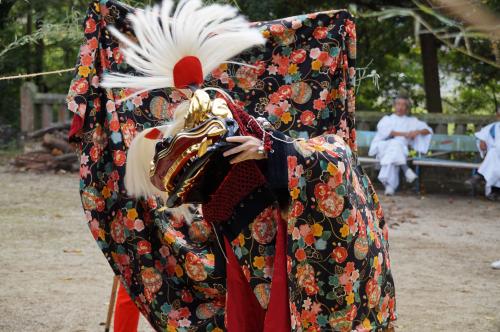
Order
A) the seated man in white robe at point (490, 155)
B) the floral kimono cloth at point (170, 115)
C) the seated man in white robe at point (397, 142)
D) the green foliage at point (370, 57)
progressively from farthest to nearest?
the green foliage at point (370, 57)
the seated man in white robe at point (397, 142)
the seated man in white robe at point (490, 155)
the floral kimono cloth at point (170, 115)

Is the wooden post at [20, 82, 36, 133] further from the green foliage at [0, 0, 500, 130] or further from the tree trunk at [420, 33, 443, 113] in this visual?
the tree trunk at [420, 33, 443, 113]

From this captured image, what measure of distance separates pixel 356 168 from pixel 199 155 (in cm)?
82

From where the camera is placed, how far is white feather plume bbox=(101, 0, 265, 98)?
3.43 m

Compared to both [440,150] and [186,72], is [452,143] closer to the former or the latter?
[440,150]

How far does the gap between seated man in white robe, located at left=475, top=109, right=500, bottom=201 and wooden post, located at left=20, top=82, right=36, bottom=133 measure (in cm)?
A: 752

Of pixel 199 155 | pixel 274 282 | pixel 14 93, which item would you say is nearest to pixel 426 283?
pixel 274 282

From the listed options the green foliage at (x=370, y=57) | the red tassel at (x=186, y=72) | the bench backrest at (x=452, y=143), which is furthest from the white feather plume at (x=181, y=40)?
the bench backrest at (x=452, y=143)

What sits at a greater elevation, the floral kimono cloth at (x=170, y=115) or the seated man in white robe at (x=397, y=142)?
the floral kimono cloth at (x=170, y=115)

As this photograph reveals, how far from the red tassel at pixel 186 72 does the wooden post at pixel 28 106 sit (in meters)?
11.2

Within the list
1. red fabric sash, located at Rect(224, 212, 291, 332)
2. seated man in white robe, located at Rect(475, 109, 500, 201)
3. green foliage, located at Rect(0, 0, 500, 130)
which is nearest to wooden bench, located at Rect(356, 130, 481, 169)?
seated man in white robe, located at Rect(475, 109, 500, 201)

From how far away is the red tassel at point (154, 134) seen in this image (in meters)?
3.60

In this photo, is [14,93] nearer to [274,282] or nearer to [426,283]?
[426,283]

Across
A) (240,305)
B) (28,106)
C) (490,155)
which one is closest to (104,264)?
(240,305)

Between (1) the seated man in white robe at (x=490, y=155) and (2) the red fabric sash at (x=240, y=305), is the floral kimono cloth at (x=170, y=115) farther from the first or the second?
(1) the seated man in white robe at (x=490, y=155)
